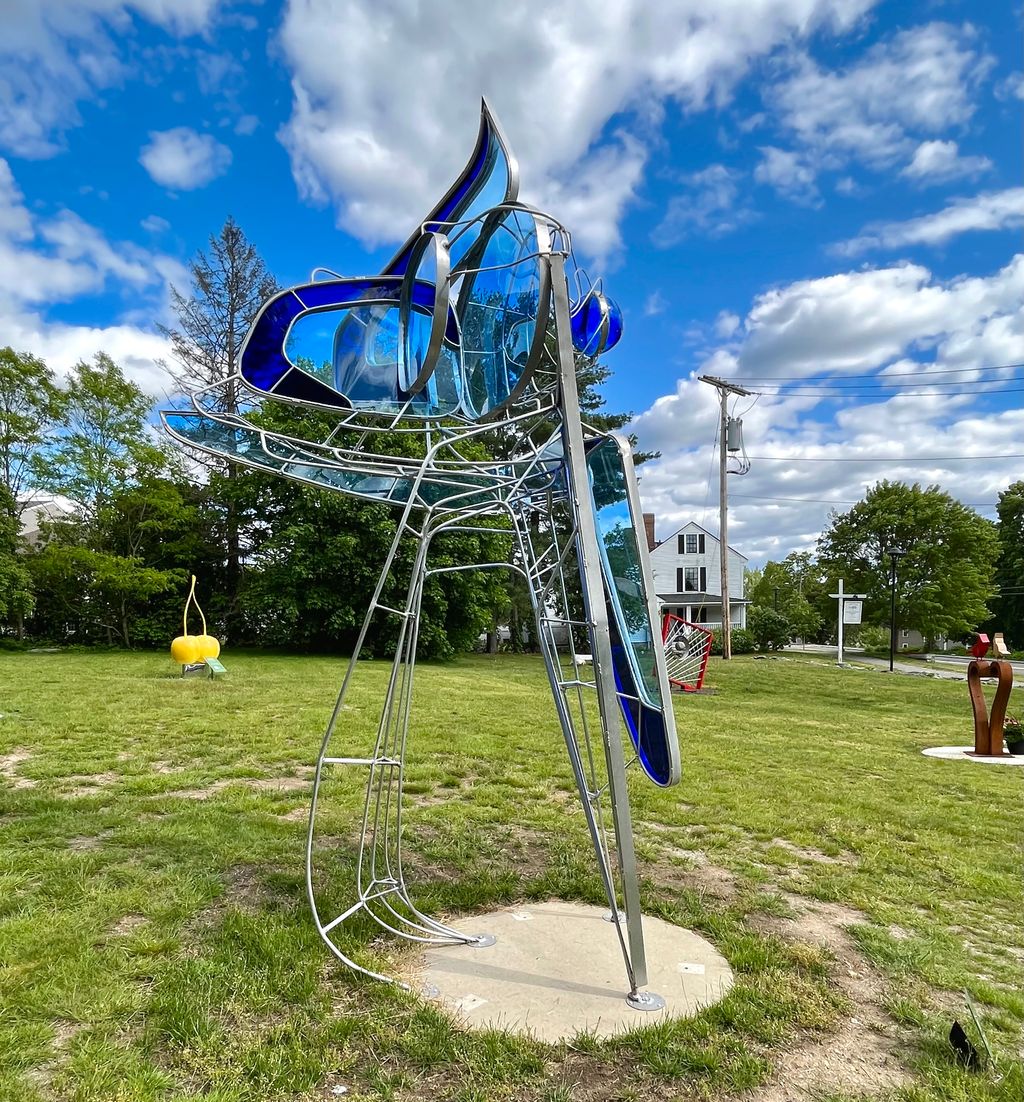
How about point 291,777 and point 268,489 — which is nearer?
point 291,777

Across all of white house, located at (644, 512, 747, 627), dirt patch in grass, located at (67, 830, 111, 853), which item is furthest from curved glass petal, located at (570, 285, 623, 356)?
white house, located at (644, 512, 747, 627)

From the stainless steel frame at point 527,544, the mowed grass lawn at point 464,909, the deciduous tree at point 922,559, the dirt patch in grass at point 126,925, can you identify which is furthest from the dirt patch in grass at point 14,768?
the deciduous tree at point 922,559

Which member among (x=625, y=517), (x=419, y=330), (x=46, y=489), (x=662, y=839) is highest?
(x=46, y=489)

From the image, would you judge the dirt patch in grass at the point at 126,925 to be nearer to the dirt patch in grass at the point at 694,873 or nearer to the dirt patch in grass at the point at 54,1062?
the dirt patch in grass at the point at 54,1062

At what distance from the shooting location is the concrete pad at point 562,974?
2.53 m

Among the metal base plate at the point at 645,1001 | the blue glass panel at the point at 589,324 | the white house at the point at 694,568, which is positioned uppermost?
the white house at the point at 694,568

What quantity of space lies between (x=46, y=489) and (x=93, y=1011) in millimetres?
20131

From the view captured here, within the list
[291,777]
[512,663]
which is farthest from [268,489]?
[291,777]

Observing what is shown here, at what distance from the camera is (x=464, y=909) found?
3510mm

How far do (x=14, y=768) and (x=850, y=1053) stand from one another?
19.9 feet

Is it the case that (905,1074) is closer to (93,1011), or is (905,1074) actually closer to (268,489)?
(93,1011)

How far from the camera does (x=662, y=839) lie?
4.71 meters

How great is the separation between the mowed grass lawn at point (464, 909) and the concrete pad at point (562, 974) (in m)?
0.10

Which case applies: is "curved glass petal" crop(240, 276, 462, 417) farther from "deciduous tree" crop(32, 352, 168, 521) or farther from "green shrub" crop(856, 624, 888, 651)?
"green shrub" crop(856, 624, 888, 651)
